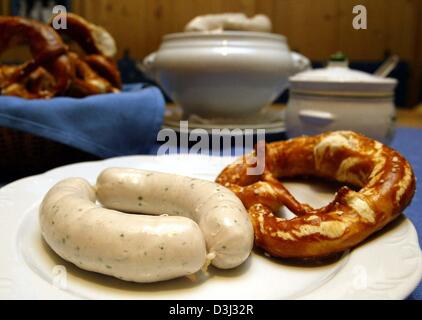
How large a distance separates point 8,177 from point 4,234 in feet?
1.49

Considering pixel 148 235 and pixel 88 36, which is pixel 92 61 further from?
pixel 148 235

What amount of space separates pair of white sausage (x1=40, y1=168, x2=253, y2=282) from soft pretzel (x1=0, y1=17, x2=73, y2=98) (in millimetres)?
558

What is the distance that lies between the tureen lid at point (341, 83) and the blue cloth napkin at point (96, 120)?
1.33 feet

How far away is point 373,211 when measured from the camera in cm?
62

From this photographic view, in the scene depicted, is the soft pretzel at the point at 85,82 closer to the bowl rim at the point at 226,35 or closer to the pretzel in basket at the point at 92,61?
the pretzel in basket at the point at 92,61

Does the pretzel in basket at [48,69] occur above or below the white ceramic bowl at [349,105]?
above

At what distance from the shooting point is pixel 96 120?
112 centimetres

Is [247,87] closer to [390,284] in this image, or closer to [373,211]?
[373,211]

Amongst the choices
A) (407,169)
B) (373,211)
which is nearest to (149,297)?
(373,211)

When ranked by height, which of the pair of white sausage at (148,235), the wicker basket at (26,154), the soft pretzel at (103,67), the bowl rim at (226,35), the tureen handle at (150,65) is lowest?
the wicker basket at (26,154)

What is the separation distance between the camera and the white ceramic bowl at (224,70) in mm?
1439

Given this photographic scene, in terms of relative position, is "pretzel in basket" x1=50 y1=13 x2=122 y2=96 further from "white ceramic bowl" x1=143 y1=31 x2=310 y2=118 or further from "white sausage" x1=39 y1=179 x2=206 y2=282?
"white sausage" x1=39 y1=179 x2=206 y2=282

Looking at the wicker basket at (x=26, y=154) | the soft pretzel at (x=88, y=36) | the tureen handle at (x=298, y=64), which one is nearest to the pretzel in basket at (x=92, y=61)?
the soft pretzel at (x=88, y=36)
